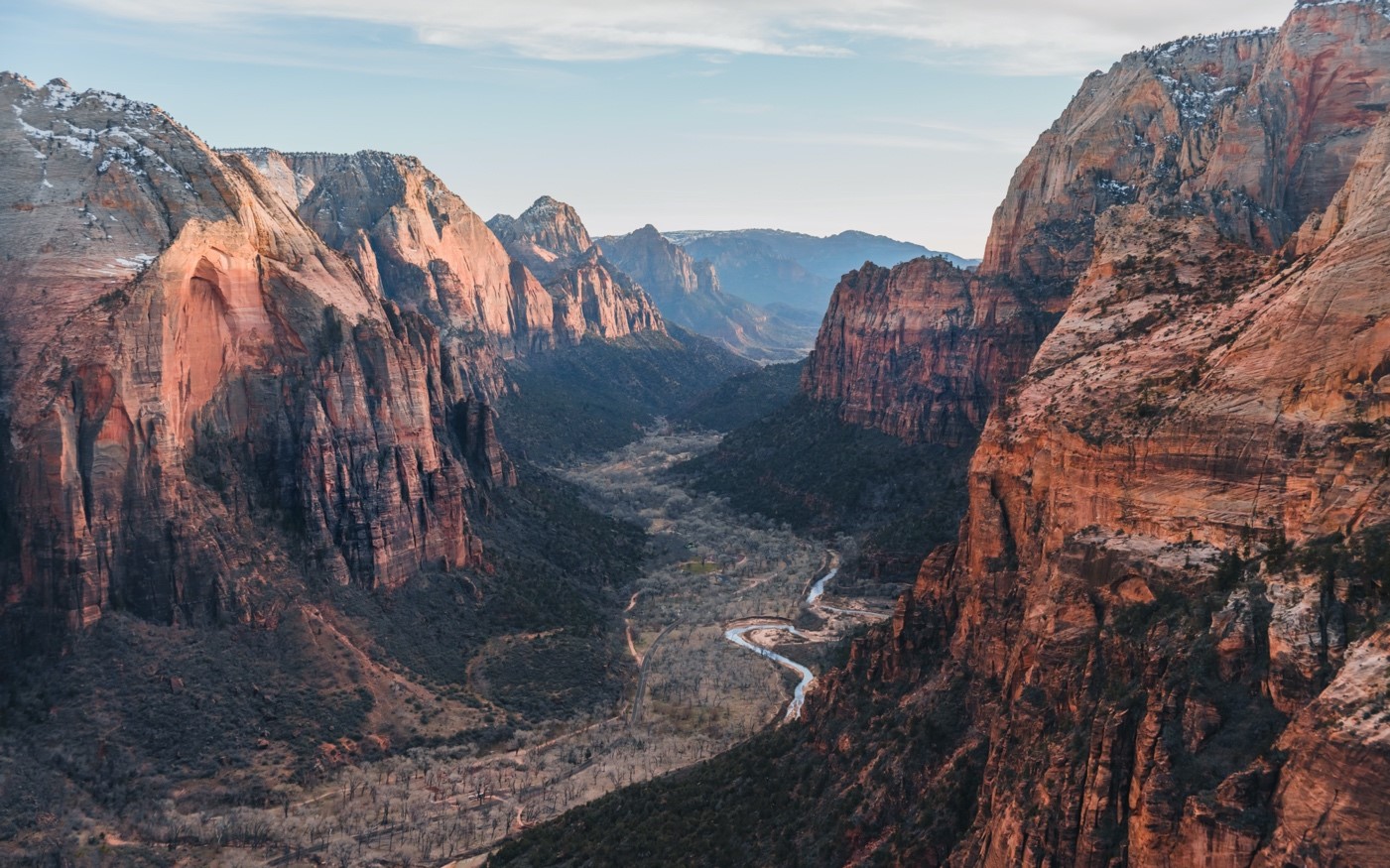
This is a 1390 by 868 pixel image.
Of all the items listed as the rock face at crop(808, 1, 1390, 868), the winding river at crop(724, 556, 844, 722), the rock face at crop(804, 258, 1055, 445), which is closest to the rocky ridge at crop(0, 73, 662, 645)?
the winding river at crop(724, 556, 844, 722)

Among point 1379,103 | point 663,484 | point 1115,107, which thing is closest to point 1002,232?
point 1115,107

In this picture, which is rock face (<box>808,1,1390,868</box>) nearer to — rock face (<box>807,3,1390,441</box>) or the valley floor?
the valley floor

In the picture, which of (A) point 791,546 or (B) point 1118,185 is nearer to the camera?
(B) point 1118,185

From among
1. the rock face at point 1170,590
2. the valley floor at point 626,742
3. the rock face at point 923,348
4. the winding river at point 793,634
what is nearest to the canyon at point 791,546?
the rock face at point 1170,590

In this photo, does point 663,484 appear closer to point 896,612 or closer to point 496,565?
point 496,565

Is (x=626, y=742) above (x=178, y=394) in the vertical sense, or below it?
below

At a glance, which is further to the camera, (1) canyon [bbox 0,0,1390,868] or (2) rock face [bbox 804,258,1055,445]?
(2) rock face [bbox 804,258,1055,445]

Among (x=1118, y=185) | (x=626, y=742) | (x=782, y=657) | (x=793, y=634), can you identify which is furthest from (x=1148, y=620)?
(x=1118, y=185)

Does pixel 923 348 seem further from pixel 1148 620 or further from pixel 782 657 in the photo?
pixel 1148 620
